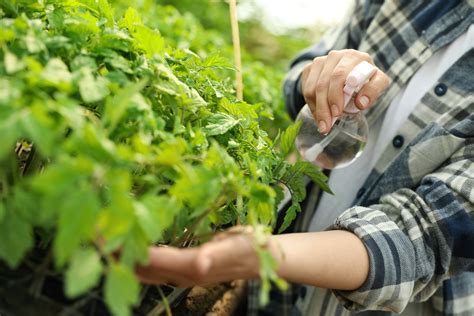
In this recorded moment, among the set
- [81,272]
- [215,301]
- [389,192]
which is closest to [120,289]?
[81,272]

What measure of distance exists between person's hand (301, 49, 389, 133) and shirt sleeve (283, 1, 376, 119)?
14.2 inches

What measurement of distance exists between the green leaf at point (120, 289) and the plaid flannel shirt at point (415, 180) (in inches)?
18.2

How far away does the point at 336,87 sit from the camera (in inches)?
37.9

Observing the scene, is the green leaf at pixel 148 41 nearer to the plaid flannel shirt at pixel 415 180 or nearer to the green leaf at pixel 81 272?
the green leaf at pixel 81 272

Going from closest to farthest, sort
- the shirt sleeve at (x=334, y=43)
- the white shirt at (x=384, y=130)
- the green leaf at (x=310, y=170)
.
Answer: the green leaf at (x=310, y=170), the white shirt at (x=384, y=130), the shirt sleeve at (x=334, y=43)

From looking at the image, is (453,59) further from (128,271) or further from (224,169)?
(128,271)

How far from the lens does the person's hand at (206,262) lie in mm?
570

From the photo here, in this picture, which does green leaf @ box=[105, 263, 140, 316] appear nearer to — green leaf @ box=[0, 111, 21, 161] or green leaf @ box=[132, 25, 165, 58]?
green leaf @ box=[0, 111, 21, 161]

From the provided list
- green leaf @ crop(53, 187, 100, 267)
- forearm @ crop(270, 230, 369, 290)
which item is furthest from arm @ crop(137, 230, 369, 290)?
green leaf @ crop(53, 187, 100, 267)

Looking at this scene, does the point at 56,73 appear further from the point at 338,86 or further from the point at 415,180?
the point at 415,180

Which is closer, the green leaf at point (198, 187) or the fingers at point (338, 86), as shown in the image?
the green leaf at point (198, 187)

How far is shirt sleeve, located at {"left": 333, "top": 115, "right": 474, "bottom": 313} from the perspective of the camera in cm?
87

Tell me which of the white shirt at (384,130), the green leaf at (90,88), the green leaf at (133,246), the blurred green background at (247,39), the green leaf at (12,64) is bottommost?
the blurred green background at (247,39)

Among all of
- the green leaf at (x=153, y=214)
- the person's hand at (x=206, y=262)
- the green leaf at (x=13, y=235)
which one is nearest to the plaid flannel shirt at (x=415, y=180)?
the person's hand at (x=206, y=262)
